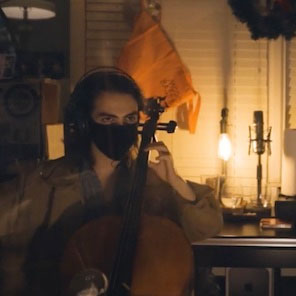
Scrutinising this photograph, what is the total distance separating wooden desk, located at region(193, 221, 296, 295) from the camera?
3.80 ft

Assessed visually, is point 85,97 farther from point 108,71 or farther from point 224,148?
point 224,148

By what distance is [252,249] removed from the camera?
118 cm

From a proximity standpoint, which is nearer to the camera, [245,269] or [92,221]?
[92,221]

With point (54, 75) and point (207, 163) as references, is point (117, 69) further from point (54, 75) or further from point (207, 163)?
point (207, 163)

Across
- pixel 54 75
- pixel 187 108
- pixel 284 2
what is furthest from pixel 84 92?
pixel 284 2

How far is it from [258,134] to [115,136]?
29cm

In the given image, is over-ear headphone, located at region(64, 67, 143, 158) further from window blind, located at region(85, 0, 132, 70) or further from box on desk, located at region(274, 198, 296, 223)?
box on desk, located at region(274, 198, 296, 223)

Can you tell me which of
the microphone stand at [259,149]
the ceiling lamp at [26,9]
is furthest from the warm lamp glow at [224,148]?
the ceiling lamp at [26,9]

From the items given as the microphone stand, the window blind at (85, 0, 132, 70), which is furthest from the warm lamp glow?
the window blind at (85, 0, 132, 70)

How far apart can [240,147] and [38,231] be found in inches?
17.1

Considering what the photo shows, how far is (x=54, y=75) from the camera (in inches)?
43.2

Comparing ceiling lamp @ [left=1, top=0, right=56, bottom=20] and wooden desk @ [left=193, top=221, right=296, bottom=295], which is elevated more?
ceiling lamp @ [left=1, top=0, right=56, bottom=20]

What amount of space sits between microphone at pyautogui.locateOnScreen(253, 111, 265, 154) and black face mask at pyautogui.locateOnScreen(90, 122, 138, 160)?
253 millimetres

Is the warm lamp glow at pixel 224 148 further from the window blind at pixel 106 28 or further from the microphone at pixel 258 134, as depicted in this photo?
the window blind at pixel 106 28
